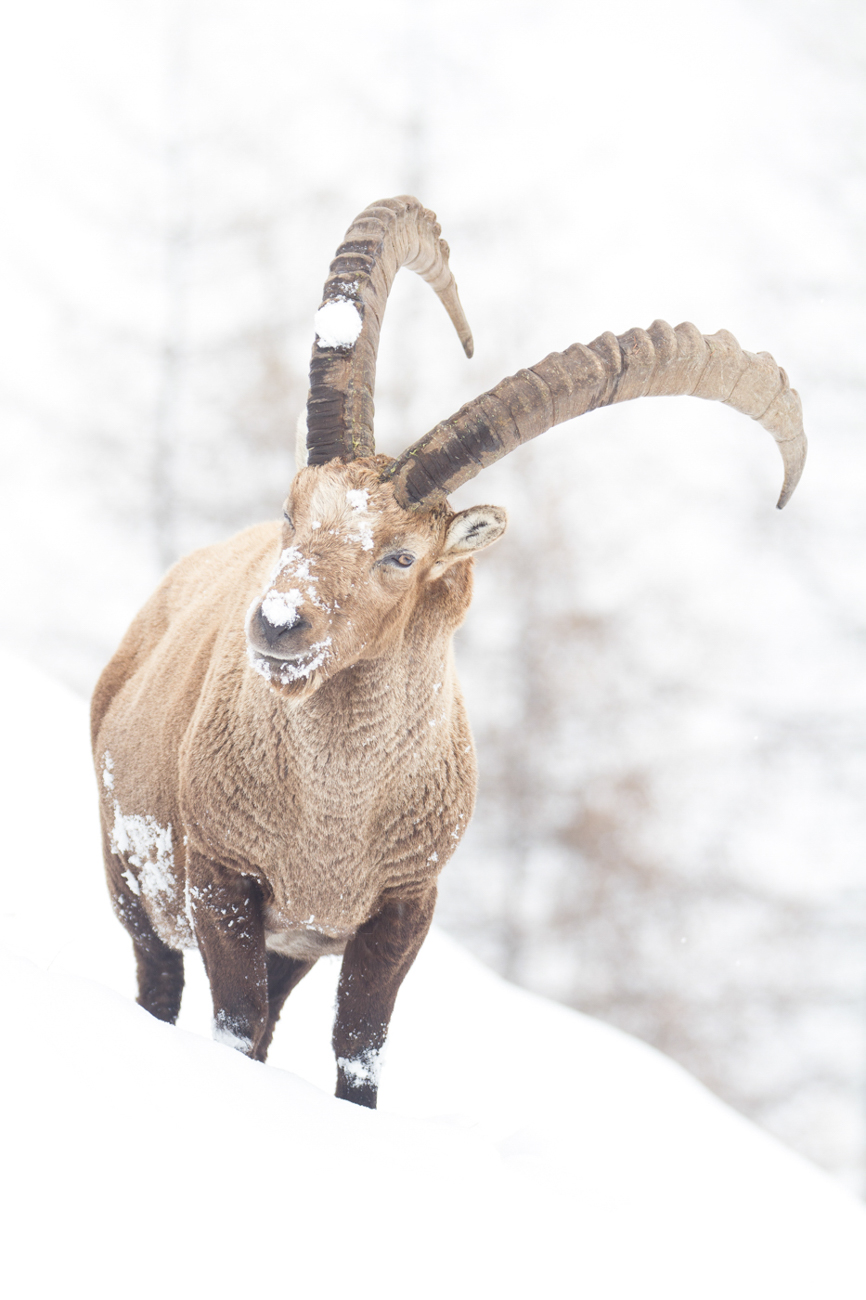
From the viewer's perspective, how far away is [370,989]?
337 cm

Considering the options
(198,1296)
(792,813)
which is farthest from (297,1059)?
(792,813)

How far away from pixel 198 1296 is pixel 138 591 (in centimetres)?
1395

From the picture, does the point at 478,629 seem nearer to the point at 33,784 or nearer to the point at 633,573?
the point at 633,573

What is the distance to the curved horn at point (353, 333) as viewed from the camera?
3168 mm

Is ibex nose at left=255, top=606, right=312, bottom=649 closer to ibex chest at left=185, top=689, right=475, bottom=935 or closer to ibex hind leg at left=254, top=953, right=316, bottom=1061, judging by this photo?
ibex chest at left=185, top=689, right=475, bottom=935

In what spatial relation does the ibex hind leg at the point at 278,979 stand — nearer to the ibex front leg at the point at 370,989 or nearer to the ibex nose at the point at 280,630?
the ibex front leg at the point at 370,989

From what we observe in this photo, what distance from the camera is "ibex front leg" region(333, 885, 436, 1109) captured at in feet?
11.0

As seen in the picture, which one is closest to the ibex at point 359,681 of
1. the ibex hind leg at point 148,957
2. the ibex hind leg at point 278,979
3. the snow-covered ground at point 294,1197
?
the ibex hind leg at point 278,979

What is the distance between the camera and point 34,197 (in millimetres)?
14820

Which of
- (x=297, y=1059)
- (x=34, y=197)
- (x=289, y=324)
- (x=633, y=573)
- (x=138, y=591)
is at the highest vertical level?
(x=34, y=197)

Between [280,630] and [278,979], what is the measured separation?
2.01 m

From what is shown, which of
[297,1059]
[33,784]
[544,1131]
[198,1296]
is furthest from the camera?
[33,784]

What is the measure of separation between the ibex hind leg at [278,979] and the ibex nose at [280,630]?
1799 millimetres

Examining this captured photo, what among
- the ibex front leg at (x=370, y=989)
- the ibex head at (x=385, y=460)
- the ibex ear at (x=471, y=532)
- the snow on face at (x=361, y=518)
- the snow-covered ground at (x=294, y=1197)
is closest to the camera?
the snow-covered ground at (x=294, y=1197)
